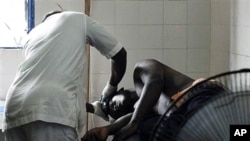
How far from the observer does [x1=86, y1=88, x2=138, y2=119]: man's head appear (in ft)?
7.06

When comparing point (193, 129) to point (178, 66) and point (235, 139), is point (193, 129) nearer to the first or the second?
point (235, 139)

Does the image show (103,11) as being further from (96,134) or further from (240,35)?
(96,134)

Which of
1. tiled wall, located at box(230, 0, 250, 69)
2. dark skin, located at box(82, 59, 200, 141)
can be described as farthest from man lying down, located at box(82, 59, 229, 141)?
tiled wall, located at box(230, 0, 250, 69)

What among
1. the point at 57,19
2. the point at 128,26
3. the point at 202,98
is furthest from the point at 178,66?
the point at 202,98

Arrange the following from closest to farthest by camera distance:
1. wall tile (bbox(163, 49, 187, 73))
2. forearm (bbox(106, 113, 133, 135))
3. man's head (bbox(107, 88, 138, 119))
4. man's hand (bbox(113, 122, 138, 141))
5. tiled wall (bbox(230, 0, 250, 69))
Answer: man's hand (bbox(113, 122, 138, 141))
forearm (bbox(106, 113, 133, 135))
man's head (bbox(107, 88, 138, 119))
tiled wall (bbox(230, 0, 250, 69))
wall tile (bbox(163, 49, 187, 73))

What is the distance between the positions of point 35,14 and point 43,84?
1.19 m

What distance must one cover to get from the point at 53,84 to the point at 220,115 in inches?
46.8

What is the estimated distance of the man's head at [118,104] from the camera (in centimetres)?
215

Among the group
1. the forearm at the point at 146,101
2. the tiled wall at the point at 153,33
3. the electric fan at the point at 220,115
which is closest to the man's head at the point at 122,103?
the forearm at the point at 146,101

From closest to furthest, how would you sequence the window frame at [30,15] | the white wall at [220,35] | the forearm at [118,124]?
the forearm at [118,124], the white wall at [220,35], the window frame at [30,15]

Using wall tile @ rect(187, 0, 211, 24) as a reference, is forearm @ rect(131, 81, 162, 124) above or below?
below

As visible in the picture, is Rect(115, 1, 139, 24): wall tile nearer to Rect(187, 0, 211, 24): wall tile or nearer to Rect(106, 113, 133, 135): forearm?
Rect(187, 0, 211, 24): wall tile

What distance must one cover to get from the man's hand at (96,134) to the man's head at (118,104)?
0.24m

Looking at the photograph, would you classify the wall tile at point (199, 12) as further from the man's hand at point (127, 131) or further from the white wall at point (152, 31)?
the man's hand at point (127, 131)
